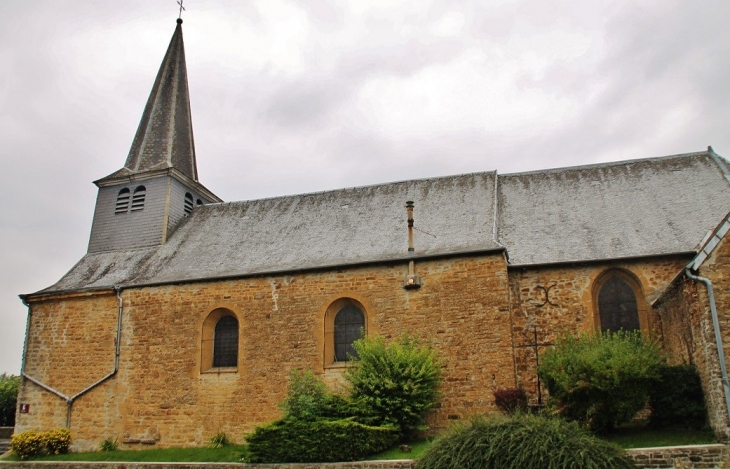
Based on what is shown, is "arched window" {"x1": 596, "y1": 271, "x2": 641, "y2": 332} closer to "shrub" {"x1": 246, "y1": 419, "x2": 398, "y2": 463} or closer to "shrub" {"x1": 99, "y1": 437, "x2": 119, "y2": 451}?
"shrub" {"x1": 246, "y1": 419, "x2": 398, "y2": 463}

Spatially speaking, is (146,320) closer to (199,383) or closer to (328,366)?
(199,383)

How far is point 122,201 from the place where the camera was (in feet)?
79.9

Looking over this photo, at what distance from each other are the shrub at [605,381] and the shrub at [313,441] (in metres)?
4.23

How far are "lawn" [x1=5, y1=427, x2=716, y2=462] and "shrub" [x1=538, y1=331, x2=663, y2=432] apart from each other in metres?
0.48

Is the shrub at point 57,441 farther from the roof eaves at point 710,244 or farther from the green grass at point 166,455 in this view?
the roof eaves at point 710,244

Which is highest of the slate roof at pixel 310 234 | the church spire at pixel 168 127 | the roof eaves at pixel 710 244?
the church spire at pixel 168 127

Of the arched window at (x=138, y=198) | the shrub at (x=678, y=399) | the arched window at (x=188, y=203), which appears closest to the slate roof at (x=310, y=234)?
the arched window at (x=188, y=203)

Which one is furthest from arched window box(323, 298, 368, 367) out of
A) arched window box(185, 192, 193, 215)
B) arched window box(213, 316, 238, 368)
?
arched window box(185, 192, 193, 215)

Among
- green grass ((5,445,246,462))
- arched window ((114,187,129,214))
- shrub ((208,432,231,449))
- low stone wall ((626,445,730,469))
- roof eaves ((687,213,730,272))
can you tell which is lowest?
green grass ((5,445,246,462))

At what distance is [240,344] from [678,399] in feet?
37.5

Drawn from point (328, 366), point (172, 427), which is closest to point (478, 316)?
point (328, 366)

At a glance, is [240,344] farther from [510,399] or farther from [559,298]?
[559,298]

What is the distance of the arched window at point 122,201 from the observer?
24208 millimetres

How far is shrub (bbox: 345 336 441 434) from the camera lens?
15.5 m
